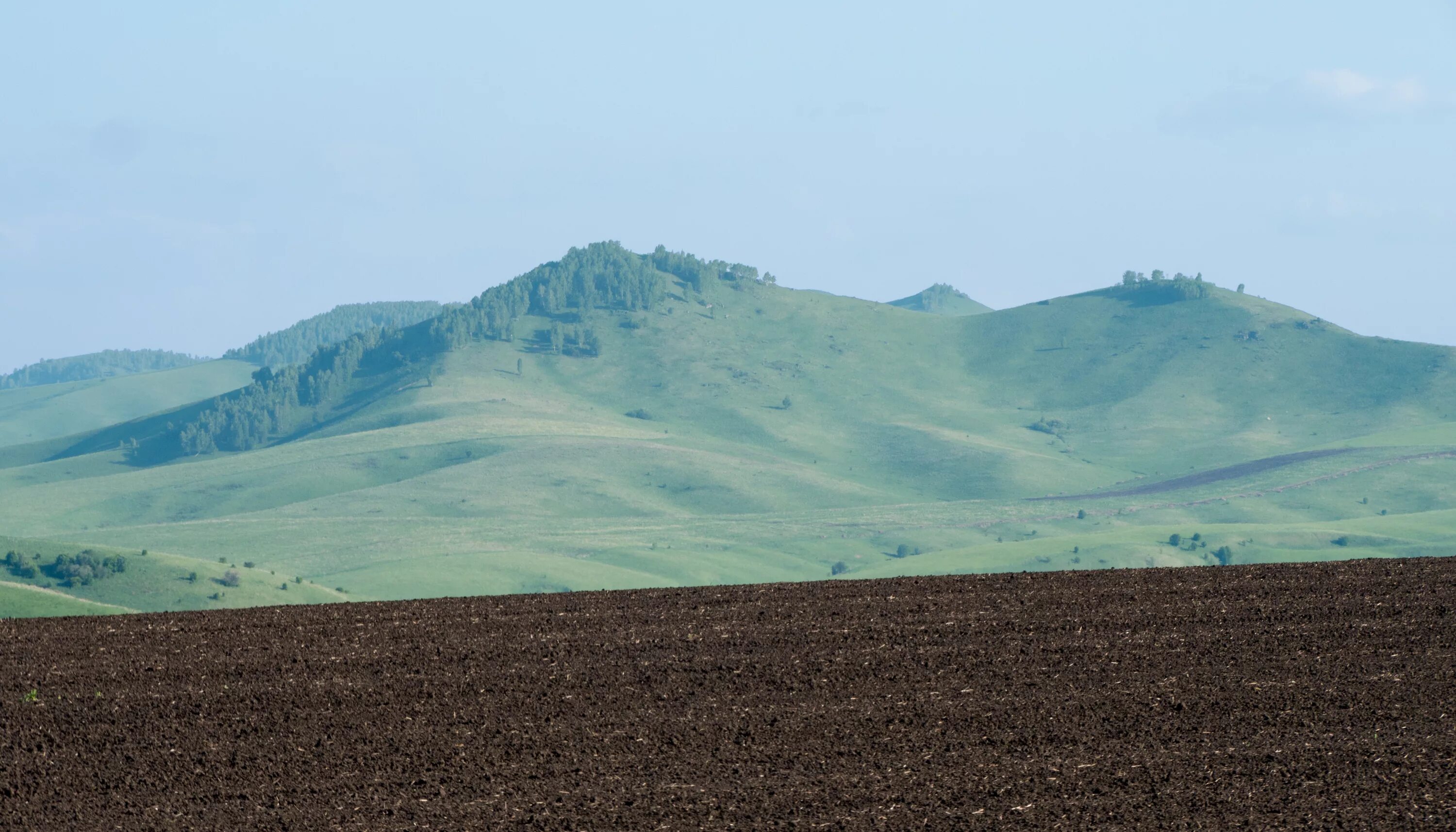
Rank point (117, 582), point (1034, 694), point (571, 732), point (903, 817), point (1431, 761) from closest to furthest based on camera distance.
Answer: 1. point (903, 817)
2. point (1431, 761)
3. point (571, 732)
4. point (1034, 694)
5. point (117, 582)

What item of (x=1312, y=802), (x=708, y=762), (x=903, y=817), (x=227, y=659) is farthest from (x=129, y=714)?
(x=1312, y=802)

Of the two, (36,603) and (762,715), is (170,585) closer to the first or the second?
(36,603)

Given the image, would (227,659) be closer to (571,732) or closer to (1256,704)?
(571,732)

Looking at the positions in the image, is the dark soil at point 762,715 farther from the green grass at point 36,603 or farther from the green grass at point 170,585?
the green grass at point 170,585

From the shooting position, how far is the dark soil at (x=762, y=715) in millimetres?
11414

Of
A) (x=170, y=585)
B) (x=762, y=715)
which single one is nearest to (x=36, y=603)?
(x=170, y=585)

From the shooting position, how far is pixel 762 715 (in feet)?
44.8

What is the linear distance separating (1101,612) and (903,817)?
7.68m

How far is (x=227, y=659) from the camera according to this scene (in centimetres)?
1622

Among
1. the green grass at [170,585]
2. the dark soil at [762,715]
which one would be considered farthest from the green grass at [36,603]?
the dark soil at [762,715]

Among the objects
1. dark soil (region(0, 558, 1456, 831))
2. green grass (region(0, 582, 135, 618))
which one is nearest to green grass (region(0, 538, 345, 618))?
green grass (region(0, 582, 135, 618))

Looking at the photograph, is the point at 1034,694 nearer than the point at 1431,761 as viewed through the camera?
No

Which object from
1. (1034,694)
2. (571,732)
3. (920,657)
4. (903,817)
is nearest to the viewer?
(903,817)

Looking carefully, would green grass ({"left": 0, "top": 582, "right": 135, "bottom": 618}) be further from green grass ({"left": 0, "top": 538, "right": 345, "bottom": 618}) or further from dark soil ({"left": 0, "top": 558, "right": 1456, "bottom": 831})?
dark soil ({"left": 0, "top": 558, "right": 1456, "bottom": 831})
